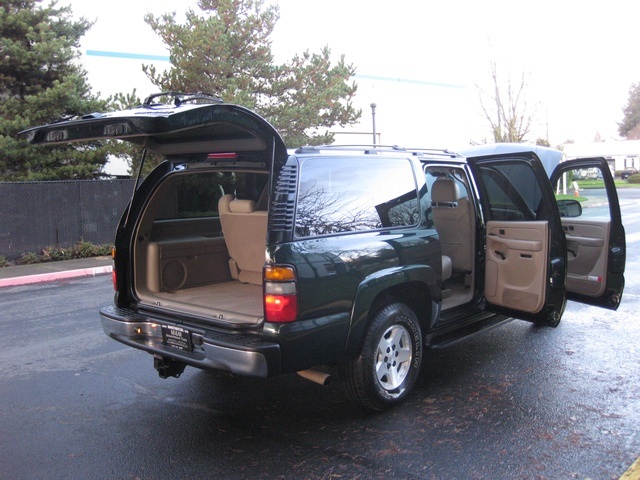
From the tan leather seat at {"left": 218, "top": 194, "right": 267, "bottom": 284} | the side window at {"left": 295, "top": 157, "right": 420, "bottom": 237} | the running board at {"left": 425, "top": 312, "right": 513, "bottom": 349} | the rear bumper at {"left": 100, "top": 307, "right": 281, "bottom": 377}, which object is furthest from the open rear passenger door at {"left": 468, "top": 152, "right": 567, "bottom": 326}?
the rear bumper at {"left": 100, "top": 307, "right": 281, "bottom": 377}

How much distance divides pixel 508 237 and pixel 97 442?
3844 millimetres

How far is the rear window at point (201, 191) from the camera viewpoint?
5.02m

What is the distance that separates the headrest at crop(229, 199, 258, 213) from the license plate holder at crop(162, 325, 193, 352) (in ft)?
3.80

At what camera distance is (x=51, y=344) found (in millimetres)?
6430

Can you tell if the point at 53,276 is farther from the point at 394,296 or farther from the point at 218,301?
the point at 394,296

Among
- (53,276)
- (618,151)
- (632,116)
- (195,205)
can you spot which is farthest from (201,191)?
(632,116)

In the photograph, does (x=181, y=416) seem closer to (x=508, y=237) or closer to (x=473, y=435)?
(x=473, y=435)

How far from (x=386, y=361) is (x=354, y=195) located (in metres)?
1.29

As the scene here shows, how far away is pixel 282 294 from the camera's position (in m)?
3.60

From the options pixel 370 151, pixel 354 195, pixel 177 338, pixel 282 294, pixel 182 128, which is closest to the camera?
pixel 182 128

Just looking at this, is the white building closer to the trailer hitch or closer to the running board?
the running board

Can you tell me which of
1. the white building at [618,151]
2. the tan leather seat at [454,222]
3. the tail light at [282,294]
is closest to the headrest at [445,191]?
the tan leather seat at [454,222]

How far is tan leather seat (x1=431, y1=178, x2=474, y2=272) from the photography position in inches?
218

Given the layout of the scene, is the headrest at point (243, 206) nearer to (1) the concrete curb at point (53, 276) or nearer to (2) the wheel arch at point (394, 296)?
(2) the wheel arch at point (394, 296)
